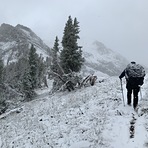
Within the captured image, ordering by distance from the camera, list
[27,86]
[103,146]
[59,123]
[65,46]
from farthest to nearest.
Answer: [27,86]
[65,46]
[59,123]
[103,146]

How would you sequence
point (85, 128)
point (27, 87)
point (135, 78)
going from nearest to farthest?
point (85, 128) < point (135, 78) < point (27, 87)

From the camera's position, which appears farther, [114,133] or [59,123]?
[59,123]

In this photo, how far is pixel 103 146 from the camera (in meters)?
9.62

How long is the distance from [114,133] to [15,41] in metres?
178

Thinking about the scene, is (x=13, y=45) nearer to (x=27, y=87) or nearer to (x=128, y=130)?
(x=27, y=87)

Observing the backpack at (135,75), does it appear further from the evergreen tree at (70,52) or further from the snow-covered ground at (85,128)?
the evergreen tree at (70,52)

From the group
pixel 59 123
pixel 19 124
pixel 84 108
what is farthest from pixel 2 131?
pixel 84 108

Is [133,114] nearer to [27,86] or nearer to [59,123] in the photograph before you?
[59,123]

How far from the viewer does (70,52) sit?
30.0 meters

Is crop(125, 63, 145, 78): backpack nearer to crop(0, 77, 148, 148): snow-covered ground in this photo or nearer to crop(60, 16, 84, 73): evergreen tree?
crop(0, 77, 148, 148): snow-covered ground

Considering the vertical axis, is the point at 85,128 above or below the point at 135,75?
below

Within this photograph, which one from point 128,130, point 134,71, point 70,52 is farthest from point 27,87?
point 128,130

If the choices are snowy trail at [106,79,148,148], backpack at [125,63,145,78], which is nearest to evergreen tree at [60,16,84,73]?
backpack at [125,63,145,78]

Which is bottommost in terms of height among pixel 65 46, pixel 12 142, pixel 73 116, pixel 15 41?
pixel 12 142
